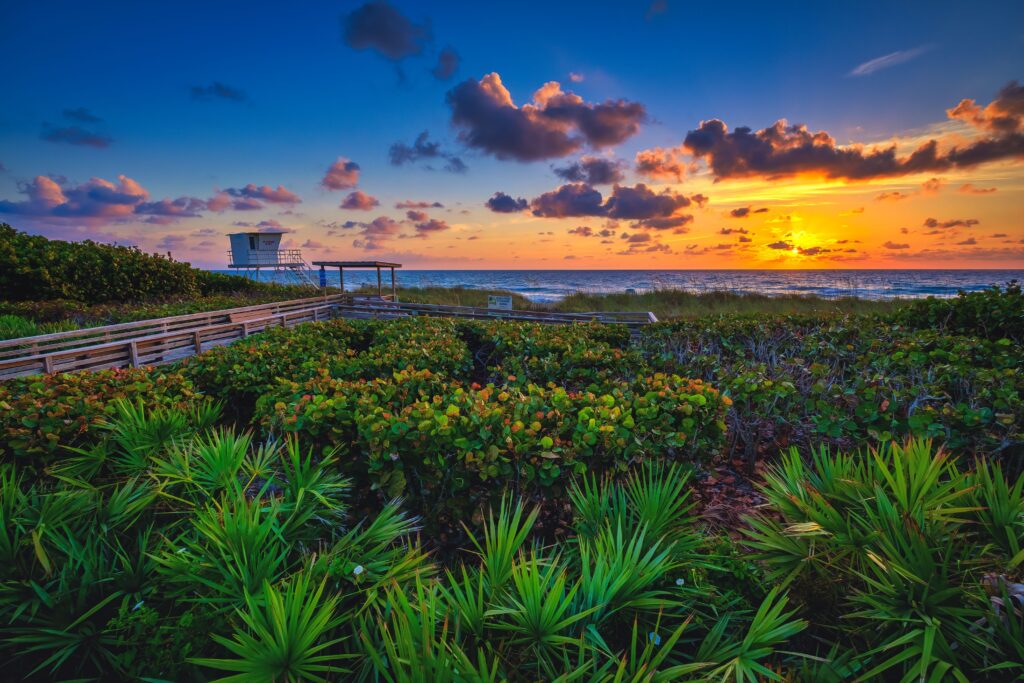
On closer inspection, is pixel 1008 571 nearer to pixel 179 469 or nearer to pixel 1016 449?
pixel 1016 449

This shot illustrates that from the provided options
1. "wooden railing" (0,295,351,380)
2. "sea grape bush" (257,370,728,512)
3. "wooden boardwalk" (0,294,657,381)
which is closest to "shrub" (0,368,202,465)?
"sea grape bush" (257,370,728,512)

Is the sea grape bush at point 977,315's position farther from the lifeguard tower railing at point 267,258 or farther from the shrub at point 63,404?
the lifeguard tower railing at point 267,258

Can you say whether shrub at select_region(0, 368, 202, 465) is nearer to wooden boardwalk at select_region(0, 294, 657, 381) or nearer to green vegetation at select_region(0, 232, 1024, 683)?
green vegetation at select_region(0, 232, 1024, 683)

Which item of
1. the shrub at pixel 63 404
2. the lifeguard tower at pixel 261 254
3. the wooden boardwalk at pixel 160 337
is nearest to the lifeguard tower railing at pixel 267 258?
the lifeguard tower at pixel 261 254

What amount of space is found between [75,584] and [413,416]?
2.17 meters

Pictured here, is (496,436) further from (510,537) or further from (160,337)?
(160,337)

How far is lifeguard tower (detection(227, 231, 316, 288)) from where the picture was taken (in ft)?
130

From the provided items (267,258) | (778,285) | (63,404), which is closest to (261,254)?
(267,258)

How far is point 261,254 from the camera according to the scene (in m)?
39.9

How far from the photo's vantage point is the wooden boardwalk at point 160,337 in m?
9.03

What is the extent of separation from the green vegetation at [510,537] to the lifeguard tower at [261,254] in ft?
127

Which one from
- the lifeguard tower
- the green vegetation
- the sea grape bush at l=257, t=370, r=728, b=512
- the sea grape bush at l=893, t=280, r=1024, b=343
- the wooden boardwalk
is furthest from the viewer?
the lifeguard tower

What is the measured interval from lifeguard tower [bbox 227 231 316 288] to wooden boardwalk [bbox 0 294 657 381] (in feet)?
67.9

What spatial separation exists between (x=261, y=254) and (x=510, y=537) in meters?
45.2
